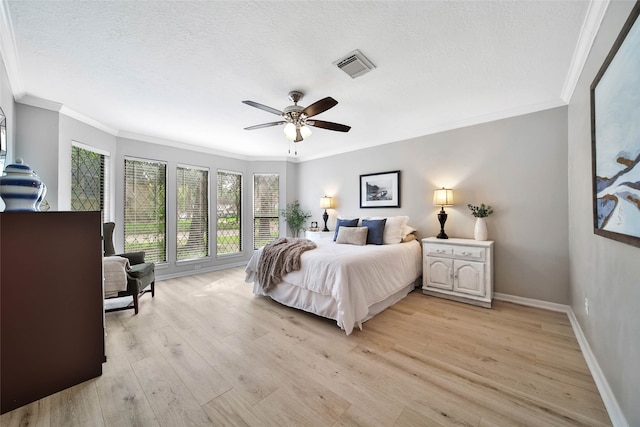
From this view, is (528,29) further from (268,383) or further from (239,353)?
(239,353)

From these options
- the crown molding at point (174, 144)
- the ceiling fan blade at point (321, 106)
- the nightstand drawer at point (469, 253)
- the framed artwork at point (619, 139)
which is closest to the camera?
the framed artwork at point (619, 139)

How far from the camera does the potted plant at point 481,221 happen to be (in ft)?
10.5

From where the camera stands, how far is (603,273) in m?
1.59

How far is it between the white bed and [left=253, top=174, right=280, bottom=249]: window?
7.47 feet

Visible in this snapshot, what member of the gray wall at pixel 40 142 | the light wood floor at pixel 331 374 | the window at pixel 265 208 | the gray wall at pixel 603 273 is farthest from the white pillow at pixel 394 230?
the gray wall at pixel 40 142

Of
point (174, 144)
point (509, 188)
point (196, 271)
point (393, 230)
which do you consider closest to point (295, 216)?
point (196, 271)

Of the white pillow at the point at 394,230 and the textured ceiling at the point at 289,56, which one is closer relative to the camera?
the textured ceiling at the point at 289,56

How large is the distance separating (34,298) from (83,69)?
203 cm

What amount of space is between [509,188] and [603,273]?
6.04ft

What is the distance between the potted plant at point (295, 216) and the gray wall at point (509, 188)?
7.40 ft

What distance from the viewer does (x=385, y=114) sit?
3.25 metres

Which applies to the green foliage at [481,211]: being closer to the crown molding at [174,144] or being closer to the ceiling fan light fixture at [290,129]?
the ceiling fan light fixture at [290,129]

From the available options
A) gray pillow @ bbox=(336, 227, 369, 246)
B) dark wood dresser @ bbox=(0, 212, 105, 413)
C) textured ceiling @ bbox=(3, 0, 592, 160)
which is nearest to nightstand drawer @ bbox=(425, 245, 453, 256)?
gray pillow @ bbox=(336, 227, 369, 246)

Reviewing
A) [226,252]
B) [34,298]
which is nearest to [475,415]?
[34,298]
